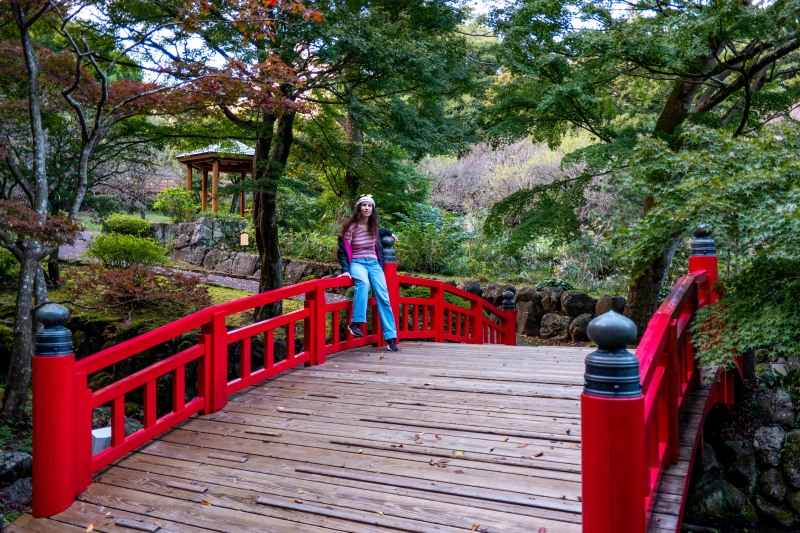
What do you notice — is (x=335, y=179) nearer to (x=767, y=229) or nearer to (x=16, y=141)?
(x=16, y=141)

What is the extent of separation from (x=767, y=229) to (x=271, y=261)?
642 centimetres

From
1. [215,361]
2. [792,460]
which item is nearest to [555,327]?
[792,460]

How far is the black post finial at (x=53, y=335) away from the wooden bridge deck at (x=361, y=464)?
731 mm

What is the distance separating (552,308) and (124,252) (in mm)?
7048

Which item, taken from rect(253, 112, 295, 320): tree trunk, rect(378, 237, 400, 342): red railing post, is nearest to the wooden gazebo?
rect(253, 112, 295, 320): tree trunk

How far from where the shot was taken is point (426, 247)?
512 inches

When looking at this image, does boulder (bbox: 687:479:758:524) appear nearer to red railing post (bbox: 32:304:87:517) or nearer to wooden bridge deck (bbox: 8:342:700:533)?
wooden bridge deck (bbox: 8:342:700:533)

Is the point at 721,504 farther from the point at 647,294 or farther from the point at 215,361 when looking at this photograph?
the point at 215,361

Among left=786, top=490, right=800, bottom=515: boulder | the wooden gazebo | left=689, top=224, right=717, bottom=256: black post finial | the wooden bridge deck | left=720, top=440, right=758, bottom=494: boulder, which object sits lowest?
left=786, top=490, right=800, bottom=515: boulder

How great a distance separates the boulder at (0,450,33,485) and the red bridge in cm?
147

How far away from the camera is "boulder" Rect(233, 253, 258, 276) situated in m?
14.2

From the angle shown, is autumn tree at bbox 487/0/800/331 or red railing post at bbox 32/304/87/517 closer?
red railing post at bbox 32/304/87/517

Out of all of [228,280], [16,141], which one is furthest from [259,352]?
[228,280]

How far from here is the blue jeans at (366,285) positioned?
20.1 ft
